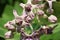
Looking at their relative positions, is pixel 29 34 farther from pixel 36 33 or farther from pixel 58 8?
pixel 58 8

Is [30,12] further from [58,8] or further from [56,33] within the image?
[58,8]

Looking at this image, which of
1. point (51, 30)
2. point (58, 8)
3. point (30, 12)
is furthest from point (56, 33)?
point (58, 8)

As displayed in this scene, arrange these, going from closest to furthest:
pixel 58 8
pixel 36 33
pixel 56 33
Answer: pixel 36 33
pixel 56 33
pixel 58 8

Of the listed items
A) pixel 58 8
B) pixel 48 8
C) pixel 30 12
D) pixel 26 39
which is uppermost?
pixel 58 8

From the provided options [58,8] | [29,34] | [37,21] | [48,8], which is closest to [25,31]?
[29,34]

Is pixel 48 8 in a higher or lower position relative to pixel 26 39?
higher

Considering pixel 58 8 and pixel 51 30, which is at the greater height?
pixel 58 8

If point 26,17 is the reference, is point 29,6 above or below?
above

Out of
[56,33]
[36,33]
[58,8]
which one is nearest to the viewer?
[36,33]

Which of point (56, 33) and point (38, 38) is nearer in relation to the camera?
point (38, 38)
